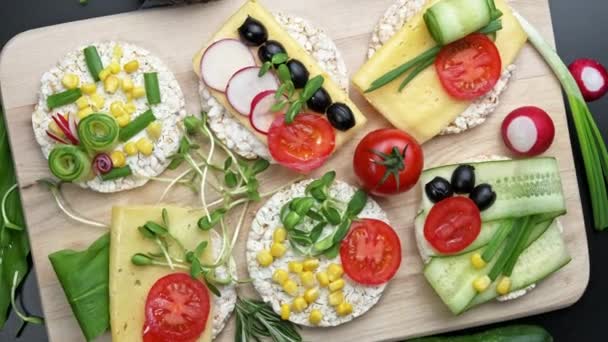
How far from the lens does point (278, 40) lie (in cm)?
351

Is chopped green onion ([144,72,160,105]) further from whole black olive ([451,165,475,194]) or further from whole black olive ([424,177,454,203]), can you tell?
whole black olive ([451,165,475,194])

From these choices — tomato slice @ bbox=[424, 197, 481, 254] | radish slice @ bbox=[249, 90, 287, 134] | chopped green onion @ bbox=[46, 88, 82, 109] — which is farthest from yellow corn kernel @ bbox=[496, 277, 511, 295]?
chopped green onion @ bbox=[46, 88, 82, 109]

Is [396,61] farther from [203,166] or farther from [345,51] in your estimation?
[203,166]

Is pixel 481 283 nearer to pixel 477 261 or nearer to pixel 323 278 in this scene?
pixel 477 261

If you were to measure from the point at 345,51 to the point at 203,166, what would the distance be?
33.6 inches

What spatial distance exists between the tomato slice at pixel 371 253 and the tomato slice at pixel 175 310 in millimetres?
670

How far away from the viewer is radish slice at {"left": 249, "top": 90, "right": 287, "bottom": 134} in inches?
135

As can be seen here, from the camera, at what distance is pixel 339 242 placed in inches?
139

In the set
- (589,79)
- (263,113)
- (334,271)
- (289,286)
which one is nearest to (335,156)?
(263,113)

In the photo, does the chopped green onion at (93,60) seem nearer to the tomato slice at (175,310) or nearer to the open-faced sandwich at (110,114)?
the open-faced sandwich at (110,114)

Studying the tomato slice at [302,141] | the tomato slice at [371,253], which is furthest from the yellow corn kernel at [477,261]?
the tomato slice at [302,141]

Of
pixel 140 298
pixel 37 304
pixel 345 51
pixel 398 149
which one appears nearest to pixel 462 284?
pixel 398 149

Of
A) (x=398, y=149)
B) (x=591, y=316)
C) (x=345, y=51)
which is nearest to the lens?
(x=398, y=149)

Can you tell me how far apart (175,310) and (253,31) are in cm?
126
